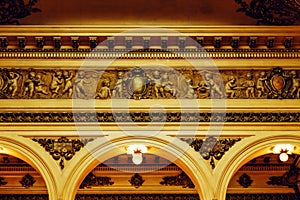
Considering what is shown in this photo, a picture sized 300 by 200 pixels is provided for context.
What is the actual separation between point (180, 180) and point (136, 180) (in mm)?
931

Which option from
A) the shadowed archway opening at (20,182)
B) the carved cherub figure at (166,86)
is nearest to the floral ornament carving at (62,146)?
the carved cherub figure at (166,86)

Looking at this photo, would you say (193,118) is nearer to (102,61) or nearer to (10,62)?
(102,61)

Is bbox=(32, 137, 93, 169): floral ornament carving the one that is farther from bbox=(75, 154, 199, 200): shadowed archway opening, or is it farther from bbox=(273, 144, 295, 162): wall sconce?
bbox=(273, 144, 295, 162): wall sconce

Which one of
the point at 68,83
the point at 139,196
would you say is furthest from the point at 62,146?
the point at 139,196

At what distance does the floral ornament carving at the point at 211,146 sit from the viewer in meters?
11.0

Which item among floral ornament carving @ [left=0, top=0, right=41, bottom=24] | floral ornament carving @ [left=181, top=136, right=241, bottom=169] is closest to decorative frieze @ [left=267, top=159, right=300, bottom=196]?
floral ornament carving @ [left=181, top=136, right=241, bottom=169]

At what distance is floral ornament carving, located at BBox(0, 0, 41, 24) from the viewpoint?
11.8 meters

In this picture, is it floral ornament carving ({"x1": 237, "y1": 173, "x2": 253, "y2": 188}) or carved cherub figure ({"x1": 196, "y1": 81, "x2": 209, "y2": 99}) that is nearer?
carved cherub figure ({"x1": 196, "y1": 81, "x2": 209, "y2": 99})

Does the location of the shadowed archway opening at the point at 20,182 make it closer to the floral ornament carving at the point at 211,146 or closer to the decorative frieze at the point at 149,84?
the decorative frieze at the point at 149,84

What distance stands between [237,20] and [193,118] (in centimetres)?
218

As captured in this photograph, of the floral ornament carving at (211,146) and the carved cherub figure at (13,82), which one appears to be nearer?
the floral ornament carving at (211,146)

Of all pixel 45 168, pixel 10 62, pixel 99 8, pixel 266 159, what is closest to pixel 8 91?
pixel 10 62

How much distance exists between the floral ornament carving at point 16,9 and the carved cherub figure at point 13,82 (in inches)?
42.0

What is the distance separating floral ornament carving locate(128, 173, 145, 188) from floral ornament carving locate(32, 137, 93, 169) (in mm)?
2631
